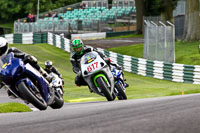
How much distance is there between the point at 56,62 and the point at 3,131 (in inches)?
986

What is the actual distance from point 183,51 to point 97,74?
59.0ft

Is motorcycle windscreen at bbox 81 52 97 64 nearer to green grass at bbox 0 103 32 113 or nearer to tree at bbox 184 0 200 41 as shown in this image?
green grass at bbox 0 103 32 113

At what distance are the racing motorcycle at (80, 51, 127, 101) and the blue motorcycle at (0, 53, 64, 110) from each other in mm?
2582

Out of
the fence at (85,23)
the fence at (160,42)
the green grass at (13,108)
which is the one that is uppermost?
the green grass at (13,108)

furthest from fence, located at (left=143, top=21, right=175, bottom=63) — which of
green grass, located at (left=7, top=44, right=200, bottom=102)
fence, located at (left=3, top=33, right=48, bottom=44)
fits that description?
fence, located at (left=3, top=33, right=48, bottom=44)

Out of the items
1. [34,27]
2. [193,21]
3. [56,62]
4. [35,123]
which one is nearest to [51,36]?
[34,27]

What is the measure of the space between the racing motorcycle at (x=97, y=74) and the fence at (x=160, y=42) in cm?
1216

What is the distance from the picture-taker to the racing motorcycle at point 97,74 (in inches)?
474

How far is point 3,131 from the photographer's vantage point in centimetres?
630

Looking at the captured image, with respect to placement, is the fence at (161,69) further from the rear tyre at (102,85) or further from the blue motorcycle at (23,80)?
the blue motorcycle at (23,80)

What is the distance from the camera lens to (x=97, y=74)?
12.1 meters

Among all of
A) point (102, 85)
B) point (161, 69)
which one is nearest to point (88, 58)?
point (102, 85)

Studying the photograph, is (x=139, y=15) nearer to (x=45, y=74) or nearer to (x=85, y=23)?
(x=85, y=23)

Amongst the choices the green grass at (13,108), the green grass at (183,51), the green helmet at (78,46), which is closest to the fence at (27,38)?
the green grass at (183,51)
